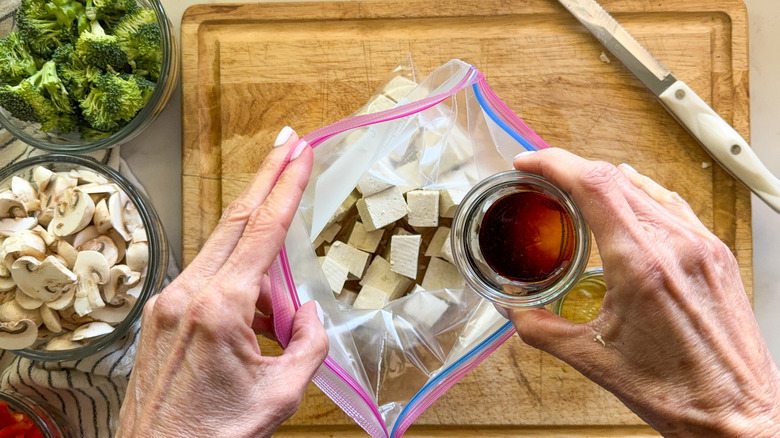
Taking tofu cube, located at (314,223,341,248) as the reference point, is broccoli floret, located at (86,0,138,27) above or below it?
above

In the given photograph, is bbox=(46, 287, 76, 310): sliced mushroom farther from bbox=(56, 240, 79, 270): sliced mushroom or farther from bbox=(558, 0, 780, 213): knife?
bbox=(558, 0, 780, 213): knife

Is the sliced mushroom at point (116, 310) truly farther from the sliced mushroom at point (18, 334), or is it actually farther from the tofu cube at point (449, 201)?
the tofu cube at point (449, 201)

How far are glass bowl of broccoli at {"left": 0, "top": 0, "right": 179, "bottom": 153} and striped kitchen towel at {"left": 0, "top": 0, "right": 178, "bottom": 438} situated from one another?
12 centimetres

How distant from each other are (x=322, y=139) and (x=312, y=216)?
0.18 meters

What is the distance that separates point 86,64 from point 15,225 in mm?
409

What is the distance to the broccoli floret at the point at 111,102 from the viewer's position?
1317 millimetres

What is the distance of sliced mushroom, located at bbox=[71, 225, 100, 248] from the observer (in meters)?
1.34

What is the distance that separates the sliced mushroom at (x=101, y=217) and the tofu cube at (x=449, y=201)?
0.77 metres

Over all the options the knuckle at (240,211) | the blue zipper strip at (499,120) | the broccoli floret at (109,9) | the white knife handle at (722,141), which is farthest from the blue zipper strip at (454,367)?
the broccoli floret at (109,9)

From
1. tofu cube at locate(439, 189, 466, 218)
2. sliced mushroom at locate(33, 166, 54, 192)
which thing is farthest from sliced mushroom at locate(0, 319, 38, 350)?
tofu cube at locate(439, 189, 466, 218)

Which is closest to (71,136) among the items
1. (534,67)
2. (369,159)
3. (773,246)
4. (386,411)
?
(369,159)

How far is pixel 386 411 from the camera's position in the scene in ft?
4.07

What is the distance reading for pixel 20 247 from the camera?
4.21 ft

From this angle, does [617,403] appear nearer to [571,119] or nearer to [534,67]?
[571,119]
